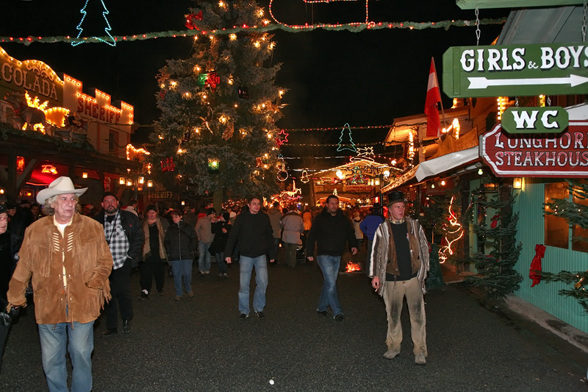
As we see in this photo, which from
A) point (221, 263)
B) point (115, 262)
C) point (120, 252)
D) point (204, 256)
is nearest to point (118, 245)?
point (120, 252)

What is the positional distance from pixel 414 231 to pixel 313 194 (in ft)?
110

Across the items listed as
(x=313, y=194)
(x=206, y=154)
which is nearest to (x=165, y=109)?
(x=206, y=154)

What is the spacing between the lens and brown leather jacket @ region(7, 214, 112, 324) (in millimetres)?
4086

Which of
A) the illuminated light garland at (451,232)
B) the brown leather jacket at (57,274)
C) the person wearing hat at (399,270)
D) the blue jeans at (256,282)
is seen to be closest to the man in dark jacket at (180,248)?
the blue jeans at (256,282)

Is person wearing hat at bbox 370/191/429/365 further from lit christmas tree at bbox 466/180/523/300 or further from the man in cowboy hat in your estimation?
lit christmas tree at bbox 466/180/523/300

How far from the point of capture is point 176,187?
31.6 m

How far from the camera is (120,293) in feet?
23.2

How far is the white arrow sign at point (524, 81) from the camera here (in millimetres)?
4562

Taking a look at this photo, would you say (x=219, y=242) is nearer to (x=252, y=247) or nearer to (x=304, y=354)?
(x=252, y=247)

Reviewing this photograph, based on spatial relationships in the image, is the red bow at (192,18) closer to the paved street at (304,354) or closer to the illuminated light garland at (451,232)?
the illuminated light garland at (451,232)

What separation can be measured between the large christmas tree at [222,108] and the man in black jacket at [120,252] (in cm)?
1677

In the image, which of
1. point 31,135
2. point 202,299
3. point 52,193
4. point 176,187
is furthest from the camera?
point 176,187

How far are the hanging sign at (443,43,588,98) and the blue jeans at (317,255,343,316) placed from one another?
423cm

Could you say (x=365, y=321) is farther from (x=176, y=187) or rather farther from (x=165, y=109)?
(x=176, y=187)
